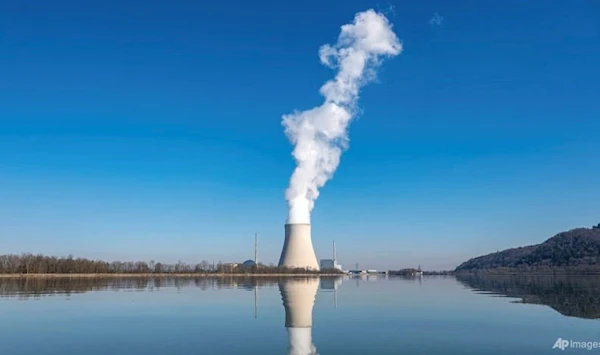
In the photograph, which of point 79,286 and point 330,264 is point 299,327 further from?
point 330,264

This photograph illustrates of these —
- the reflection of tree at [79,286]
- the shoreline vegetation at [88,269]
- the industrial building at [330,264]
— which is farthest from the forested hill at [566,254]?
the reflection of tree at [79,286]

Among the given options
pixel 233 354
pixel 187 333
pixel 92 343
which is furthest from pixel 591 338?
pixel 92 343

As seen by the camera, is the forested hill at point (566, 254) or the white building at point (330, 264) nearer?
the white building at point (330, 264)

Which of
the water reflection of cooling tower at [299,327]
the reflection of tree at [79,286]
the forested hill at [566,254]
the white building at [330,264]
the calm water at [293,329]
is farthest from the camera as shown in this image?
the forested hill at [566,254]

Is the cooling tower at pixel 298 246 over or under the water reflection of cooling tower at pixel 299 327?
over

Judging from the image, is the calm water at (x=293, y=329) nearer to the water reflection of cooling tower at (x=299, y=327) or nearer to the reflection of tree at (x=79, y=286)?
the water reflection of cooling tower at (x=299, y=327)

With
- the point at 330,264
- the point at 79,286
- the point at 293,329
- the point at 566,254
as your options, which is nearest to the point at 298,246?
the point at 79,286

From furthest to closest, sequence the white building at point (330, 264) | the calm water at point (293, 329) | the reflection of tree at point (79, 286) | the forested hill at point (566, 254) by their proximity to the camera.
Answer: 1. the forested hill at point (566, 254)
2. the white building at point (330, 264)
3. the reflection of tree at point (79, 286)
4. the calm water at point (293, 329)

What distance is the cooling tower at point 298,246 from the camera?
183 feet

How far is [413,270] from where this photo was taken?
170750mm

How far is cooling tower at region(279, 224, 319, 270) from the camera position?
183 feet

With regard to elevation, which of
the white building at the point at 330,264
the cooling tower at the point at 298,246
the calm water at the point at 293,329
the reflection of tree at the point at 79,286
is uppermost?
the cooling tower at the point at 298,246

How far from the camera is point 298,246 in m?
55.9

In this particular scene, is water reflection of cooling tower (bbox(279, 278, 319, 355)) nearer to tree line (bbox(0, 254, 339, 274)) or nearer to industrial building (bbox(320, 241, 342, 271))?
tree line (bbox(0, 254, 339, 274))
